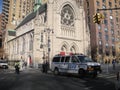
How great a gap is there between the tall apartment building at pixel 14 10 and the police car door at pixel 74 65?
78.8 meters

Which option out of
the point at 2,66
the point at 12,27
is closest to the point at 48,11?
the point at 2,66

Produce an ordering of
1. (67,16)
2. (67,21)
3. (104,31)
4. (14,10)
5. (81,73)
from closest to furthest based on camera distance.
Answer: (81,73) → (67,21) → (67,16) → (104,31) → (14,10)

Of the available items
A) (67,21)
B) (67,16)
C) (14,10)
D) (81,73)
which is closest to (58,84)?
(81,73)

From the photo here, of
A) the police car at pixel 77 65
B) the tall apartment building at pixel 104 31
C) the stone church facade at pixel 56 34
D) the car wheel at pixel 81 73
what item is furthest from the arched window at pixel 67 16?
the car wheel at pixel 81 73

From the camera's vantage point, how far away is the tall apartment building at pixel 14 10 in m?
98.4

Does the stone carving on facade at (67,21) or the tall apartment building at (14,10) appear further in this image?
the tall apartment building at (14,10)

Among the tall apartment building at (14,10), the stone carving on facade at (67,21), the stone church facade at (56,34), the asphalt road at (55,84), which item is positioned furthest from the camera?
the tall apartment building at (14,10)

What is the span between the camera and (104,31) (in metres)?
64.4

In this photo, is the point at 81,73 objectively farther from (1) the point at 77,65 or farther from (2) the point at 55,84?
(2) the point at 55,84

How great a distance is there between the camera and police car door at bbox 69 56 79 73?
18.1m

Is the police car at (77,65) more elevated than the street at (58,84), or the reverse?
the police car at (77,65)

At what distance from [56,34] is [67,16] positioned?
8888 millimetres

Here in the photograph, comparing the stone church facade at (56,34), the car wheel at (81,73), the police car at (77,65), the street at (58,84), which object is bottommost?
the street at (58,84)

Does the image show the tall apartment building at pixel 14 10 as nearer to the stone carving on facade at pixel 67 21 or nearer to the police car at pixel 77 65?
the stone carving on facade at pixel 67 21
